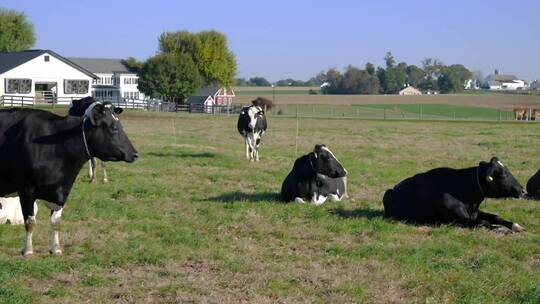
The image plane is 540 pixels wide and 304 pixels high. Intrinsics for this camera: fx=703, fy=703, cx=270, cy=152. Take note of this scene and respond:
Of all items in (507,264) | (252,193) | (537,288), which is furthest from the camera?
(252,193)

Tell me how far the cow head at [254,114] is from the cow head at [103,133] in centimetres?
1387

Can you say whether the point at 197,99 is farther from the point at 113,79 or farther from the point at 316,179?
Answer: the point at 316,179

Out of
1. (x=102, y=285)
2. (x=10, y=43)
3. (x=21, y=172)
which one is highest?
(x=10, y=43)

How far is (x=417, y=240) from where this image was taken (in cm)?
1062

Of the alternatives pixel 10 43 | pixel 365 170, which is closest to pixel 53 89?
pixel 10 43

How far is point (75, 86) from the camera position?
274 ft

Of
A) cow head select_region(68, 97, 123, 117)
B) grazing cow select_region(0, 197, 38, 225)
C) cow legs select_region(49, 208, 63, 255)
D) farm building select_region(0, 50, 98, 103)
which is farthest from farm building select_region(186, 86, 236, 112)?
cow legs select_region(49, 208, 63, 255)

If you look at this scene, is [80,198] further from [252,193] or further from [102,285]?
[102,285]

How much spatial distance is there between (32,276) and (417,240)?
5533 mm

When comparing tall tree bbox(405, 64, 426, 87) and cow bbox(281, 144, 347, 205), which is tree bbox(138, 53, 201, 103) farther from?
tall tree bbox(405, 64, 426, 87)

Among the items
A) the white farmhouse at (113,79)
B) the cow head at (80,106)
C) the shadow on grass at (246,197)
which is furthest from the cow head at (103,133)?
the white farmhouse at (113,79)

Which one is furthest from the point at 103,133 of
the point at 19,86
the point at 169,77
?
the point at 169,77

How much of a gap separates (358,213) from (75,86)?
75.4m

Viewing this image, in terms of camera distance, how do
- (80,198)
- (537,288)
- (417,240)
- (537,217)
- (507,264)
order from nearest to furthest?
(537,288), (507,264), (417,240), (537,217), (80,198)
